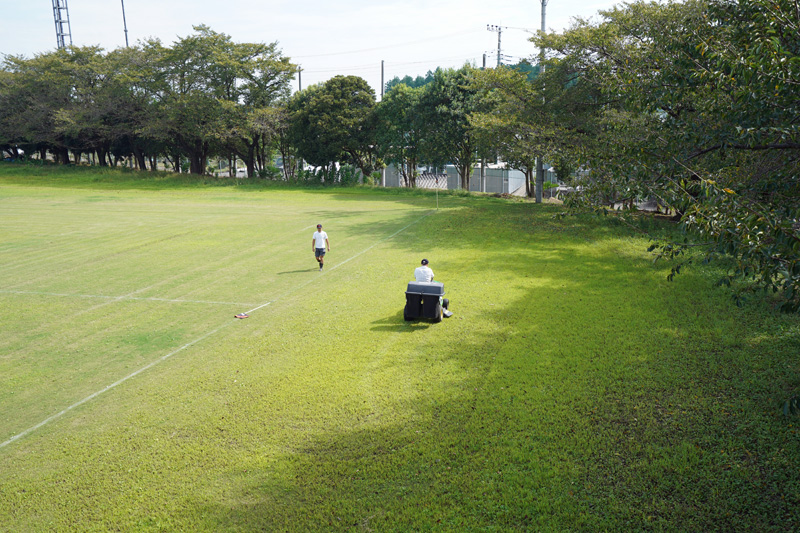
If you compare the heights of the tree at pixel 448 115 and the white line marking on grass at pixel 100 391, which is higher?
the tree at pixel 448 115

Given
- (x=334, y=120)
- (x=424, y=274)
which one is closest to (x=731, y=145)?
(x=424, y=274)

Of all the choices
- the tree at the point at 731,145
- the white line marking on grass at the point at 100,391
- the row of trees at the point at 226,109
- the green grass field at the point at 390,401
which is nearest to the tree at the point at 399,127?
the row of trees at the point at 226,109

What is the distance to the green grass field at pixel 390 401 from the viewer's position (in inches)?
252

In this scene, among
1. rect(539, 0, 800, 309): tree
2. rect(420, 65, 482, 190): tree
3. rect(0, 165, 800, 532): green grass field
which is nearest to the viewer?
rect(539, 0, 800, 309): tree

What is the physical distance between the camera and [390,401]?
902 centimetres

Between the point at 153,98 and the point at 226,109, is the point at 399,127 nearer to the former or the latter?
the point at 226,109

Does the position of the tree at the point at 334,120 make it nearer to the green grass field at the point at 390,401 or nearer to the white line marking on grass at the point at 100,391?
the green grass field at the point at 390,401

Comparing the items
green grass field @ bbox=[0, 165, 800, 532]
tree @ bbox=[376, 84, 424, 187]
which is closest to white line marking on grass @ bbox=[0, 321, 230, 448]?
green grass field @ bbox=[0, 165, 800, 532]

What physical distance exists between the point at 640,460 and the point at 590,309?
696 centimetres

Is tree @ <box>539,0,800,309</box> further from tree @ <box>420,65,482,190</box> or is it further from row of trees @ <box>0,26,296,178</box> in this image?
row of trees @ <box>0,26,296,178</box>

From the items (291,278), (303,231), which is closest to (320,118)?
(303,231)

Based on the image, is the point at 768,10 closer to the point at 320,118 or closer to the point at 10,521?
the point at 10,521

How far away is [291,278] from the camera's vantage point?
18156mm

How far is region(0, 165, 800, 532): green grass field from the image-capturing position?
252 inches
